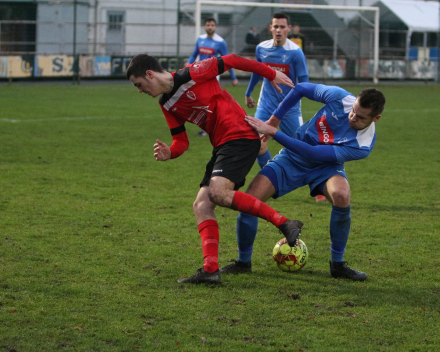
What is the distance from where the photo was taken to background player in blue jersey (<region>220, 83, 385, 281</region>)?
4.73 metres

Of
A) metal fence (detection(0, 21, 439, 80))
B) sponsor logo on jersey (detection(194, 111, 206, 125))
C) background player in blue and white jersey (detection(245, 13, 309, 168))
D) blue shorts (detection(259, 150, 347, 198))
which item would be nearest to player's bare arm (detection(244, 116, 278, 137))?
sponsor logo on jersey (detection(194, 111, 206, 125))

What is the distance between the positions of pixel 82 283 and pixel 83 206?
250 cm

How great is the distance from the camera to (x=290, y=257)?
4957 millimetres

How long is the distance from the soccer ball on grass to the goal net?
75.7ft

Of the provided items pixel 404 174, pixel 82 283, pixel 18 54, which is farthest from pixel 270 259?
pixel 18 54

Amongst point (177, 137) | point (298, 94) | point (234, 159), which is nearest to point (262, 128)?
point (234, 159)

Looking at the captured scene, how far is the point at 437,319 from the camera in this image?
13.2 feet

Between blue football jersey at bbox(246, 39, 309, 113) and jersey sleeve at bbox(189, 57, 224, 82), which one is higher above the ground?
blue football jersey at bbox(246, 39, 309, 113)

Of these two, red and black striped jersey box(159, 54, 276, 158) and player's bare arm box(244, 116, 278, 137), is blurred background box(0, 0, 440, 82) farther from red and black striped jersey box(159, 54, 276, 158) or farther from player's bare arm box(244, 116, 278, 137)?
player's bare arm box(244, 116, 278, 137)

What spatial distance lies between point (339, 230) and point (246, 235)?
2.33 ft

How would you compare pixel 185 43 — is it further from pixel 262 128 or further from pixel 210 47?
pixel 262 128

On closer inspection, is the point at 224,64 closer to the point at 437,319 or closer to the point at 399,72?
the point at 437,319

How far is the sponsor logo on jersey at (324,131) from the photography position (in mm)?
4953

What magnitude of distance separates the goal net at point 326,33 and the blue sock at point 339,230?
23.2m
